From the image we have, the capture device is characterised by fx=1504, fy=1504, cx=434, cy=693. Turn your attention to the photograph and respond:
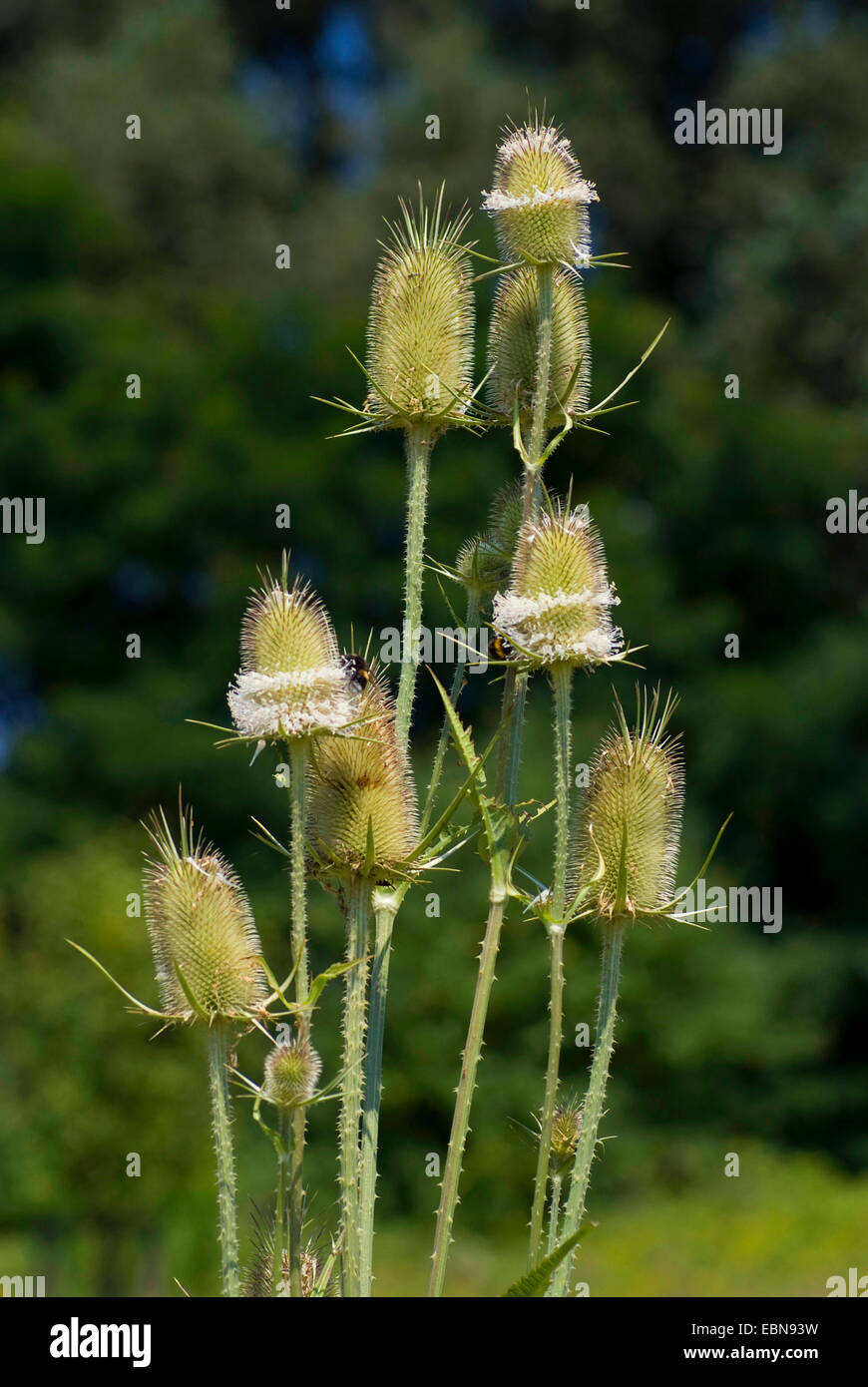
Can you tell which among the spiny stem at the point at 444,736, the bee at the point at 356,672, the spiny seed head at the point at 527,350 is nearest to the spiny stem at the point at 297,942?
the bee at the point at 356,672

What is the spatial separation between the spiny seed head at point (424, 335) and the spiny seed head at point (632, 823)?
22.2 inches

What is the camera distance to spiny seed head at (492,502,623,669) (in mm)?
1979

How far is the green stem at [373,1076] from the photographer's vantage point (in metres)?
1.94

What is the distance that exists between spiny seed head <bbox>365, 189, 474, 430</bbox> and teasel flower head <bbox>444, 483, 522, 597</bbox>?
0.16 meters

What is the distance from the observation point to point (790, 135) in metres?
17.5

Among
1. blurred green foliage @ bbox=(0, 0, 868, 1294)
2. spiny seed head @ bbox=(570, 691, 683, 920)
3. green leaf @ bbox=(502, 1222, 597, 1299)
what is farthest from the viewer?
blurred green foliage @ bbox=(0, 0, 868, 1294)

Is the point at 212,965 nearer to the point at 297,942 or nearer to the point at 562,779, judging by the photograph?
the point at 297,942

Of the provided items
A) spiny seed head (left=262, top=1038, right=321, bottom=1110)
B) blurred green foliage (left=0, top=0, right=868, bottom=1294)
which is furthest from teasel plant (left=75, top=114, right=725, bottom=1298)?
blurred green foliage (left=0, top=0, right=868, bottom=1294)

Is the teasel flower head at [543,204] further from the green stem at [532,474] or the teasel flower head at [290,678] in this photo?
the teasel flower head at [290,678]

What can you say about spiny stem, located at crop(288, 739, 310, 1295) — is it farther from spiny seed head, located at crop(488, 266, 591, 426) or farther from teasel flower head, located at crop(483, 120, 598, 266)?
teasel flower head, located at crop(483, 120, 598, 266)

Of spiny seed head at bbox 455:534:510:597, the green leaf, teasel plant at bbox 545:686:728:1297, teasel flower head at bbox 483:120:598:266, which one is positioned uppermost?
Answer: teasel flower head at bbox 483:120:598:266

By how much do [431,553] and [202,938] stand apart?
473 inches

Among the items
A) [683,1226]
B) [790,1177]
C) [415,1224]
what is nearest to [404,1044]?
[415,1224]
